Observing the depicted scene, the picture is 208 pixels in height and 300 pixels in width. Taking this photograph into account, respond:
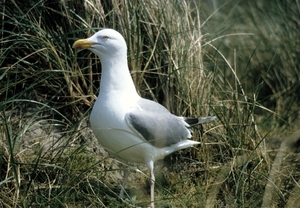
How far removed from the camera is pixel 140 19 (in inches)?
264

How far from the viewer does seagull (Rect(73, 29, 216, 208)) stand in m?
5.54

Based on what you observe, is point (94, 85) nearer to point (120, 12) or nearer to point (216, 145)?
point (120, 12)

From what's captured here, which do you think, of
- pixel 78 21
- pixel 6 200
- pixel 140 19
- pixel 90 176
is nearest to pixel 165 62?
pixel 140 19

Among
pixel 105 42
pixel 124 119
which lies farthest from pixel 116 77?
pixel 124 119

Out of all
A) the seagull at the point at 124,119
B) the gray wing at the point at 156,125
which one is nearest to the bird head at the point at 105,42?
the seagull at the point at 124,119

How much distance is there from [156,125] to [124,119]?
0.33m

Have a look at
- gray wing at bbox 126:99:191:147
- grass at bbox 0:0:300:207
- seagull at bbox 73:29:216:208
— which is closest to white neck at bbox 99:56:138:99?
seagull at bbox 73:29:216:208

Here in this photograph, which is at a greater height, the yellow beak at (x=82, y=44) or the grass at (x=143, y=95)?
the yellow beak at (x=82, y=44)

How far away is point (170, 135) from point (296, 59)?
8.89 ft

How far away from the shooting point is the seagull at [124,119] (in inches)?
218

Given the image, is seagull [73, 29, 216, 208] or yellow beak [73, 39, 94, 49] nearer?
seagull [73, 29, 216, 208]

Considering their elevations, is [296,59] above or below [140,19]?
below

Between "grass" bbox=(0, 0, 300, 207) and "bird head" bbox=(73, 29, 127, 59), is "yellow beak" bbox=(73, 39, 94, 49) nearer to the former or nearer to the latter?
"bird head" bbox=(73, 29, 127, 59)

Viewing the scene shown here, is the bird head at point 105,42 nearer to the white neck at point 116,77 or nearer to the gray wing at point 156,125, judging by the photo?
the white neck at point 116,77
